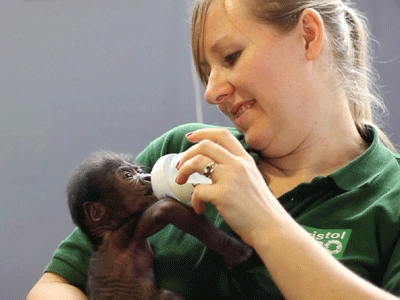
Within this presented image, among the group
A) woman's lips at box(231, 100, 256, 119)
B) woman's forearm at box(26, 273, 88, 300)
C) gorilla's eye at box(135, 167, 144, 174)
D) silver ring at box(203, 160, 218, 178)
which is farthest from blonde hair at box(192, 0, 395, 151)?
woman's forearm at box(26, 273, 88, 300)

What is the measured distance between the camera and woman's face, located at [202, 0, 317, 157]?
4.38 feet

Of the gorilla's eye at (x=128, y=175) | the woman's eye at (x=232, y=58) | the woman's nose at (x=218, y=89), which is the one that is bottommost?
the gorilla's eye at (x=128, y=175)

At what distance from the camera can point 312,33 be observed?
4.60 feet

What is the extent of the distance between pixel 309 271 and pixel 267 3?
0.60 m

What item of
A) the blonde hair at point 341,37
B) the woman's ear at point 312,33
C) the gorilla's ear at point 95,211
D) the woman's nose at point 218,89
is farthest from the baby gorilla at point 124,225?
the woman's ear at point 312,33

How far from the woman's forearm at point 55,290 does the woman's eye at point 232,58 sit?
1.88 feet

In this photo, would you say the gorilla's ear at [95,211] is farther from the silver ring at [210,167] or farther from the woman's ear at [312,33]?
the woman's ear at [312,33]

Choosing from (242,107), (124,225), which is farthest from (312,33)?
(124,225)

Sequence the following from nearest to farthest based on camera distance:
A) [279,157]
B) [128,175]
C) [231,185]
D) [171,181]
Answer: [231,185], [171,181], [128,175], [279,157]

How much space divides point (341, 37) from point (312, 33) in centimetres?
12

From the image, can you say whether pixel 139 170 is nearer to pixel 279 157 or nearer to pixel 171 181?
pixel 171 181

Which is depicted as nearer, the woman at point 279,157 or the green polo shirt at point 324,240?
the woman at point 279,157

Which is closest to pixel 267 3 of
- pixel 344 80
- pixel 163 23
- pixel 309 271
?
pixel 344 80

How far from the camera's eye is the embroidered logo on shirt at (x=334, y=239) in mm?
1235
